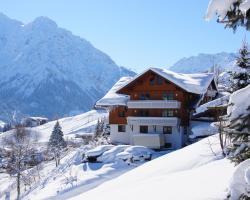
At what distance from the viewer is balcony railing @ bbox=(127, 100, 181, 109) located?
172 feet

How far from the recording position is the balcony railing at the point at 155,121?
52303 millimetres

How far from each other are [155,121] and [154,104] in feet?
6.54

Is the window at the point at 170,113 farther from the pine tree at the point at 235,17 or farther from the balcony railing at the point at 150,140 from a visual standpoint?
the pine tree at the point at 235,17

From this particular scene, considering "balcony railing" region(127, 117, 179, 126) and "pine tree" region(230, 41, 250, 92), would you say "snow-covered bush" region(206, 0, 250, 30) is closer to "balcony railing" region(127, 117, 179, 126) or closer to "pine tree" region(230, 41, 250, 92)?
"pine tree" region(230, 41, 250, 92)

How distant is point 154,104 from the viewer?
53.2 metres

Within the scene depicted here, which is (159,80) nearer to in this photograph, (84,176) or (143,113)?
(143,113)

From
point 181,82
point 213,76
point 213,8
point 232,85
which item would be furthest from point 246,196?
point 213,76

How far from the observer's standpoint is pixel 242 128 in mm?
7293

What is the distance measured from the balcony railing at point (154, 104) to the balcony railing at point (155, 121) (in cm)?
142

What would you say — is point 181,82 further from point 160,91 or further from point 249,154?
point 249,154

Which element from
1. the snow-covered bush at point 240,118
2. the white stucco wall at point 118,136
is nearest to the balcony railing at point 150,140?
the white stucco wall at point 118,136

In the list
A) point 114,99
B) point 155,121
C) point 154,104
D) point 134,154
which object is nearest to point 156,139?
point 155,121

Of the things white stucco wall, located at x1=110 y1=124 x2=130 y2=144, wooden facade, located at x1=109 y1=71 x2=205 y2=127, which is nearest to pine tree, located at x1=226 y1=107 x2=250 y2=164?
wooden facade, located at x1=109 y1=71 x2=205 y2=127

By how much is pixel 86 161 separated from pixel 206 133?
13252mm
